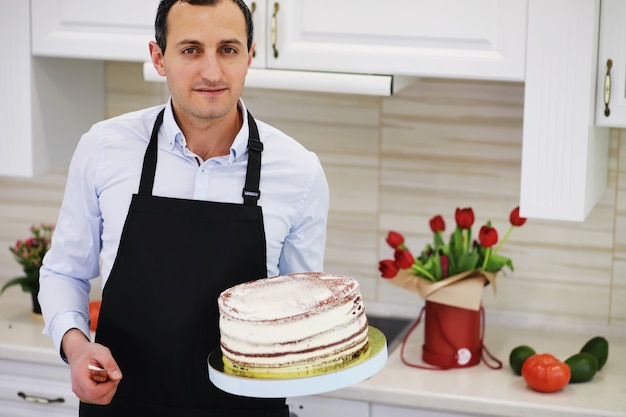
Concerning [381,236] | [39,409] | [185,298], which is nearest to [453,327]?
[381,236]

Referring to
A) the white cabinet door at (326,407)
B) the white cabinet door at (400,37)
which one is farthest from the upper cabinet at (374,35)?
the white cabinet door at (326,407)

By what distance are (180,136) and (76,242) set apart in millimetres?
267

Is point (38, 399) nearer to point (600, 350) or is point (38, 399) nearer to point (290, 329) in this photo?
point (290, 329)


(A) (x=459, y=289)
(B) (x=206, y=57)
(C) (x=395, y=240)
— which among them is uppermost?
(B) (x=206, y=57)

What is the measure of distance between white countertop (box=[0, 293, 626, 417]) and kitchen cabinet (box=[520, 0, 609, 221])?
A: 0.40 m

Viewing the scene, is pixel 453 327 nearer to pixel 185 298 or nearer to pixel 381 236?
pixel 381 236

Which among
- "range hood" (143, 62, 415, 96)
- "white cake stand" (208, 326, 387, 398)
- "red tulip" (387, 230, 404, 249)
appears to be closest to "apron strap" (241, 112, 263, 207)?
"white cake stand" (208, 326, 387, 398)

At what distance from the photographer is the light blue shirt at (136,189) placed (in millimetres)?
1806

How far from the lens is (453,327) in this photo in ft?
8.02

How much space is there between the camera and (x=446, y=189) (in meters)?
2.75

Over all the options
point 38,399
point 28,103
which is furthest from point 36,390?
point 28,103

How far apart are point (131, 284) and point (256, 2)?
911 mm

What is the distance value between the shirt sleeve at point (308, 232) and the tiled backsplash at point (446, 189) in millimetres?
902

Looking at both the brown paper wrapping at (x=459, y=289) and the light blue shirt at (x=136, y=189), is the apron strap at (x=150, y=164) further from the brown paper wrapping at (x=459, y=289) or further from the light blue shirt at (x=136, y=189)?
the brown paper wrapping at (x=459, y=289)
